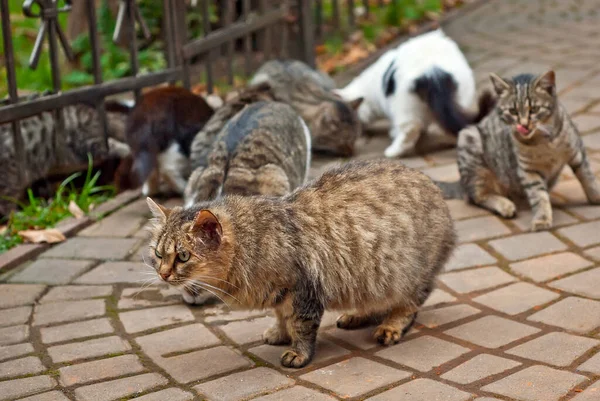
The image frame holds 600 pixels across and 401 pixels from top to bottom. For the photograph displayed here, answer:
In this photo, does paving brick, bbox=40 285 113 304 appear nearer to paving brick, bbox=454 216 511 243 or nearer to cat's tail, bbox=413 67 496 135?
Answer: paving brick, bbox=454 216 511 243

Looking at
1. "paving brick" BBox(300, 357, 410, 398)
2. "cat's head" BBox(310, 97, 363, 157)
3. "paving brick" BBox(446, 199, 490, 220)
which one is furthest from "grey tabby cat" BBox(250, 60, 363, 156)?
"paving brick" BBox(300, 357, 410, 398)

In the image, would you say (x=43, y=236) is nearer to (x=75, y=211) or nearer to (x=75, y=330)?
(x=75, y=211)

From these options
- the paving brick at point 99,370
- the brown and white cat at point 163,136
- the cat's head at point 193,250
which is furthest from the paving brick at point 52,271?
the cat's head at point 193,250

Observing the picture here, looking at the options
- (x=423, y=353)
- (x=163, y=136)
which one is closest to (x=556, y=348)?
(x=423, y=353)

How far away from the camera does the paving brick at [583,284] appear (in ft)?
15.1

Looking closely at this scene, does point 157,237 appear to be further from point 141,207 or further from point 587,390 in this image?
point 141,207

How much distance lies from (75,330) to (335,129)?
3549 millimetres

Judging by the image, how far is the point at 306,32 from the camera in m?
9.40

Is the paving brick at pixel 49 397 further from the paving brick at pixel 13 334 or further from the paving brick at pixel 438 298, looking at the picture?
the paving brick at pixel 438 298

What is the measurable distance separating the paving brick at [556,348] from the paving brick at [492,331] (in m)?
0.10

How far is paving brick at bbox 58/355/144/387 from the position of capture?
12.8 feet

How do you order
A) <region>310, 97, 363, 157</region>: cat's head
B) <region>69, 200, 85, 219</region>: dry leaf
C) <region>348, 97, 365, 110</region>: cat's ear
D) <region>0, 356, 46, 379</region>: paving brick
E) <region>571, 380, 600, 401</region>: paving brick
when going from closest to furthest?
<region>571, 380, 600, 401</region>: paving brick < <region>0, 356, 46, 379</region>: paving brick < <region>69, 200, 85, 219</region>: dry leaf < <region>310, 97, 363, 157</region>: cat's head < <region>348, 97, 365, 110</region>: cat's ear

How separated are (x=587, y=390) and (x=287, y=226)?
1464 millimetres

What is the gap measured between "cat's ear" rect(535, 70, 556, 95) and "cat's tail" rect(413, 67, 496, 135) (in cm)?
149
